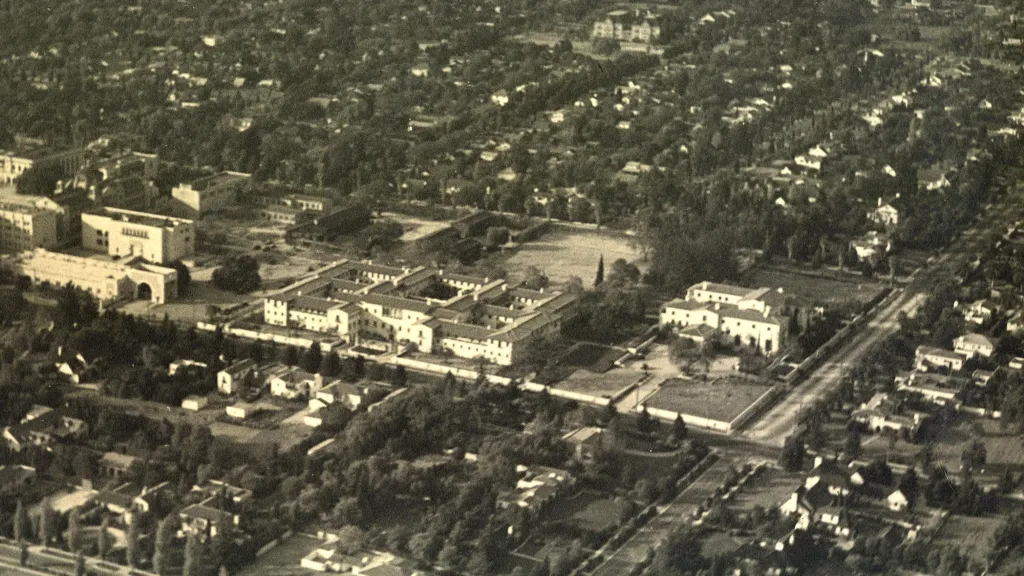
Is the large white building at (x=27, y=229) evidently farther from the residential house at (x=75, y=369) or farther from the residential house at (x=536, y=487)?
the residential house at (x=536, y=487)

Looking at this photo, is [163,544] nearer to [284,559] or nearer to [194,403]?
[284,559]

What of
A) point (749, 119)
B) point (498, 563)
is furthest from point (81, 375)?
point (749, 119)

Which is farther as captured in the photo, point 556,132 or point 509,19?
point 509,19

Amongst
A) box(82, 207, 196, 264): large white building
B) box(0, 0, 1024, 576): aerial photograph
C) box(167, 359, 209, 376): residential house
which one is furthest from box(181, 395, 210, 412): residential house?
box(82, 207, 196, 264): large white building

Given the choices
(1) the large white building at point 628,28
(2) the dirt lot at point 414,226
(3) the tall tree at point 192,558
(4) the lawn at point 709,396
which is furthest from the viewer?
(1) the large white building at point 628,28

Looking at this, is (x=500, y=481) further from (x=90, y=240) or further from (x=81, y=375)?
(x=90, y=240)

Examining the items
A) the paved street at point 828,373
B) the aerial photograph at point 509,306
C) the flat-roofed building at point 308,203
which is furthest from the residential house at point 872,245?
the flat-roofed building at point 308,203

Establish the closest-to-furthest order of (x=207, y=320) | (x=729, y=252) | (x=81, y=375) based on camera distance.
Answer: (x=81, y=375)
(x=207, y=320)
(x=729, y=252)

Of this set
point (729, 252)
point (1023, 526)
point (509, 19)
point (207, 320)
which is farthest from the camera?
point (509, 19)
